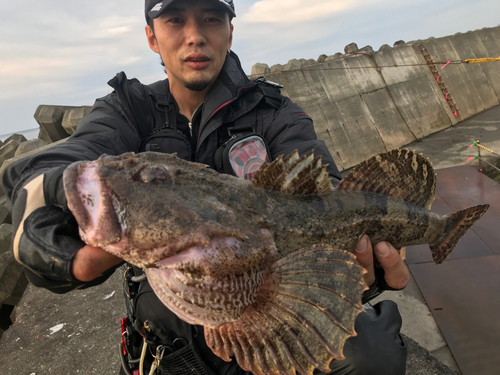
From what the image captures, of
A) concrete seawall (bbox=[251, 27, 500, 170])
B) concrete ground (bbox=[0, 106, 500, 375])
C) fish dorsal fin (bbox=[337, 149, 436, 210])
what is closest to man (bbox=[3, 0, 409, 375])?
fish dorsal fin (bbox=[337, 149, 436, 210])

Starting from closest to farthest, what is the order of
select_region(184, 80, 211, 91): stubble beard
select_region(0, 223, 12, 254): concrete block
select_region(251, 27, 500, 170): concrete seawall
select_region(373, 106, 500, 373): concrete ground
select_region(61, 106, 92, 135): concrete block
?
select_region(184, 80, 211, 91): stubble beard < select_region(373, 106, 500, 373): concrete ground < select_region(0, 223, 12, 254): concrete block < select_region(61, 106, 92, 135): concrete block < select_region(251, 27, 500, 170): concrete seawall

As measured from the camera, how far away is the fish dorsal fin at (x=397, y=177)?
7.51 ft

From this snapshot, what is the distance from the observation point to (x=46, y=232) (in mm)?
1567

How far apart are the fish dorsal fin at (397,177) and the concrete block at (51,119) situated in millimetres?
9978

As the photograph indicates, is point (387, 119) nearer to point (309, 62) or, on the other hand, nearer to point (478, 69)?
point (309, 62)

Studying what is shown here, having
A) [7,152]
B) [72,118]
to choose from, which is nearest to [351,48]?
[72,118]

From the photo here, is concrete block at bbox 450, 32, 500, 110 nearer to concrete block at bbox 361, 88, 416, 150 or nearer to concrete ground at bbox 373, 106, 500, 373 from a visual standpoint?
concrete ground at bbox 373, 106, 500, 373

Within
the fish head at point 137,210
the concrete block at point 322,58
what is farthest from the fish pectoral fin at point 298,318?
the concrete block at point 322,58

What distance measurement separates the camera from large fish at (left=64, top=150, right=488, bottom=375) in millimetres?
1521

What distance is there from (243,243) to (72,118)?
31.2 ft

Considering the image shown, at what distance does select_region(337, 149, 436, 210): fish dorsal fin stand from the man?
1.32ft

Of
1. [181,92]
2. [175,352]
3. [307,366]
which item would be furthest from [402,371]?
[181,92]

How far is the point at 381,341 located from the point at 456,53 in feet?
60.0

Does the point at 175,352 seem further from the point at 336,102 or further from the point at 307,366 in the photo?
the point at 336,102
